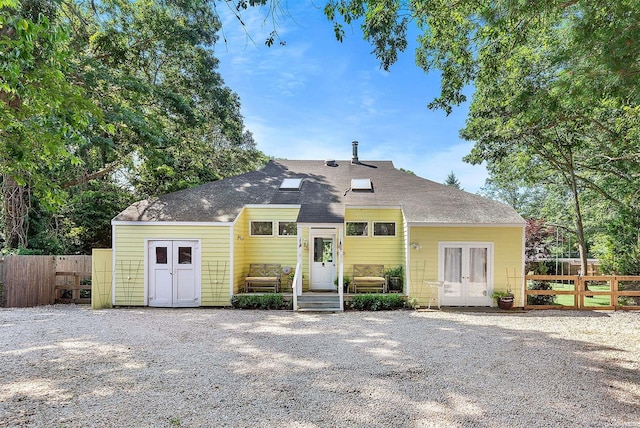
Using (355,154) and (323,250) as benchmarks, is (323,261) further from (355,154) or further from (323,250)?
(355,154)

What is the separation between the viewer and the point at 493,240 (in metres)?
11.8

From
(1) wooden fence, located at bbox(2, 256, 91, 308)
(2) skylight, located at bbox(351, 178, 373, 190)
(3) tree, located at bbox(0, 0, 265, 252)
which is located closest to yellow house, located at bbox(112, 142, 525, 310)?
(2) skylight, located at bbox(351, 178, 373, 190)

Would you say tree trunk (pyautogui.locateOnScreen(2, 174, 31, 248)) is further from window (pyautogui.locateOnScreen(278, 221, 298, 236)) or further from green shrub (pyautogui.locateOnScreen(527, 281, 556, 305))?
green shrub (pyautogui.locateOnScreen(527, 281, 556, 305))

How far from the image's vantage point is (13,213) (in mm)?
13391

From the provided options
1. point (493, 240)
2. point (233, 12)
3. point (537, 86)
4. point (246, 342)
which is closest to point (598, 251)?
point (493, 240)

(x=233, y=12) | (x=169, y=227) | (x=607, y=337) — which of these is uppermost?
(x=233, y=12)

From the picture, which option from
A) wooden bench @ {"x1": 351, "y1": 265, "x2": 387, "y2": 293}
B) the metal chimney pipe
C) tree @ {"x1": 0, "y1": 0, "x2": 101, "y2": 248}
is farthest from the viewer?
the metal chimney pipe

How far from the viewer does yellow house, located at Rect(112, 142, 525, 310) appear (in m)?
11.8

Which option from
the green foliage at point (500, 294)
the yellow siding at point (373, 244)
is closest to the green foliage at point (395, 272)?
the yellow siding at point (373, 244)

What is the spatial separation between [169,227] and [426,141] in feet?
64.3

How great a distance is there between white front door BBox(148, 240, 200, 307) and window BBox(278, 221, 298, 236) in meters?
3.06

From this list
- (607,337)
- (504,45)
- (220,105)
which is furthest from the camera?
(220,105)

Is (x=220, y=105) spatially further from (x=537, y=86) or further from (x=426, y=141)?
(x=426, y=141)

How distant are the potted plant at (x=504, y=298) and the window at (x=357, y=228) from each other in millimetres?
4690
